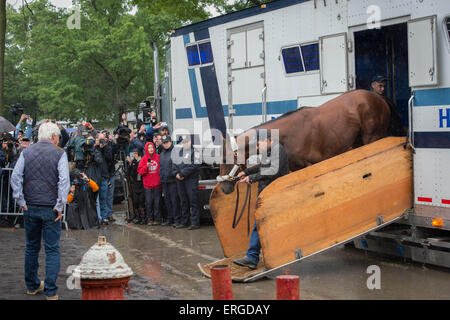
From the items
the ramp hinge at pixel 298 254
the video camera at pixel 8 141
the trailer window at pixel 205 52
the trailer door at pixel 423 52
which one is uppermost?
the trailer window at pixel 205 52

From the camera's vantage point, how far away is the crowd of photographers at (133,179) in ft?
44.4

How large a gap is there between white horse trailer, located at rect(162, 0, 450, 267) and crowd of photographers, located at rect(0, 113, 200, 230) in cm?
113

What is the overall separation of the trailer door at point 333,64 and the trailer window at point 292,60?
2.71 feet

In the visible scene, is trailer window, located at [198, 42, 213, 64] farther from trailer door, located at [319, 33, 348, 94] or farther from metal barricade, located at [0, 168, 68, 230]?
metal barricade, located at [0, 168, 68, 230]

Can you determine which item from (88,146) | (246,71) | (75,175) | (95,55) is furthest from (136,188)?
(95,55)

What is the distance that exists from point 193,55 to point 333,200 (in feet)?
24.6

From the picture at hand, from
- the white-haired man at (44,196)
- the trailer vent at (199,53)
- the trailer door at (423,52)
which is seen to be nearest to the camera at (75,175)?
the trailer vent at (199,53)

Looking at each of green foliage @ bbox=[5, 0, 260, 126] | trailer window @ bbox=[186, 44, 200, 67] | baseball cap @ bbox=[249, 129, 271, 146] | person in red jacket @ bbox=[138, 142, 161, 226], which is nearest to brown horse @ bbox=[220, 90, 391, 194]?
baseball cap @ bbox=[249, 129, 271, 146]

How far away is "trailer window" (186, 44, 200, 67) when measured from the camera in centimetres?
1462

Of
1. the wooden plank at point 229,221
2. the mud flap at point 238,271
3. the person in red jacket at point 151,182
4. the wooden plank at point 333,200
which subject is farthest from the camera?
the person in red jacket at point 151,182

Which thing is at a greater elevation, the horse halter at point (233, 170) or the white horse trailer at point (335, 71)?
the white horse trailer at point (335, 71)

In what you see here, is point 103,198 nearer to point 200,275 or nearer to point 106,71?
point 200,275

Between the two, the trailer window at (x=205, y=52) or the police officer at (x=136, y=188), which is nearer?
the trailer window at (x=205, y=52)

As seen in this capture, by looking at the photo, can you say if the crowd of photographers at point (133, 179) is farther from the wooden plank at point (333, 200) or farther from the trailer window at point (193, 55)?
the wooden plank at point (333, 200)
